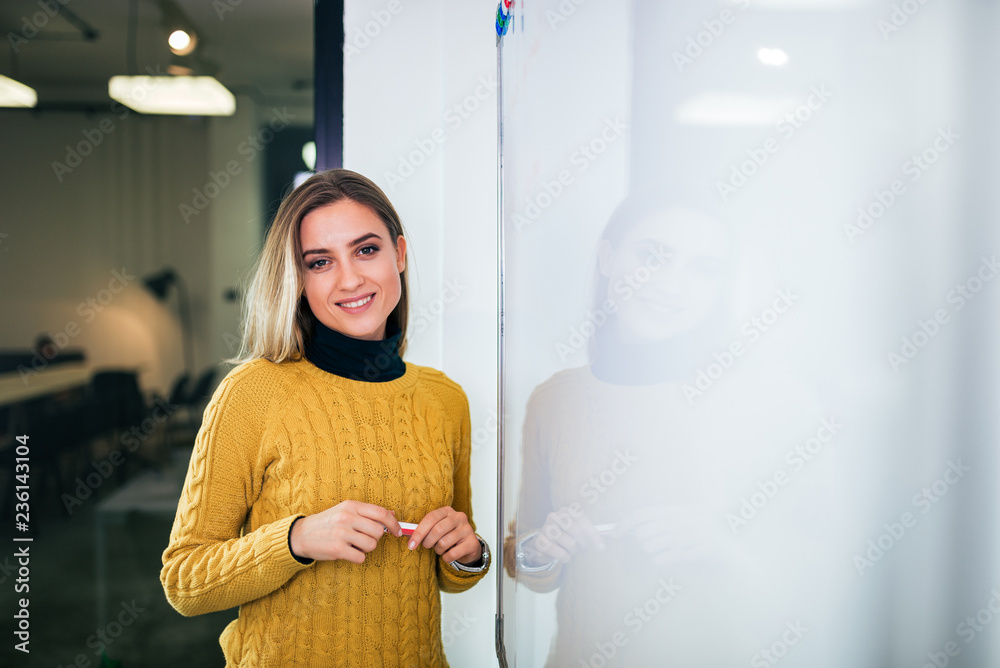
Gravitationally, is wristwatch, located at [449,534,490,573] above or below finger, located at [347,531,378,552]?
below

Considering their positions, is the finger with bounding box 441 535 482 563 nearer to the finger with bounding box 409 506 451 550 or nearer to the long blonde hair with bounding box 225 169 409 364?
the finger with bounding box 409 506 451 550

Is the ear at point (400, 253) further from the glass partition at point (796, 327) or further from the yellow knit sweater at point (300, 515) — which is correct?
the glass partition at point (796, 327)

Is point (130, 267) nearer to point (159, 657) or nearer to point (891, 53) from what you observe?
point (159, 657)

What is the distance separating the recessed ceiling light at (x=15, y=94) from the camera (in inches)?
A: 50.6

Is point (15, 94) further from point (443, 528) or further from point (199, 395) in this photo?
point (443, 528)

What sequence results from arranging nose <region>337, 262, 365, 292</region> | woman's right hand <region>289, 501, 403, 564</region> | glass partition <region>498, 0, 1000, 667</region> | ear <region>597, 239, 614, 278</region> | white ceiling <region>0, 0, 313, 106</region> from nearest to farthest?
glass partition <region>498, 0, 1000, 667</region> < ear <region>597, 239, 614, 278</region> < woman's right hand <region>289, 501, 403, 564</region> < nose <region>337, 262, 365, 292</region> < white ceiling <region>0, 0, 313, 106</region>

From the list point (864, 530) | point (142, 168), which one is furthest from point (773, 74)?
point (142, 168)

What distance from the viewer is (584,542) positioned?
56 centimetres

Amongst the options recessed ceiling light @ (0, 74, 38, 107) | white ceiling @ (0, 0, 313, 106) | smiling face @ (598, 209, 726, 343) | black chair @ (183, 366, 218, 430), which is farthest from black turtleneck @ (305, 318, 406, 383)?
recessed ceiling light @ (0, 74, 38, 107)

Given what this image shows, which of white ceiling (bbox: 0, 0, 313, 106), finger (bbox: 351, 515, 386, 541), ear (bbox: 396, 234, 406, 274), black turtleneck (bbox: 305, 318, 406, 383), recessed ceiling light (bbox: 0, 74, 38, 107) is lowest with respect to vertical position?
finger (bbox: 351, 515, 386, 541)

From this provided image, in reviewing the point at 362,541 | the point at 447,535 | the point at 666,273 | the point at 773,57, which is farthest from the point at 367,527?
the point at 773,57

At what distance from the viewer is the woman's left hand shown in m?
0.77

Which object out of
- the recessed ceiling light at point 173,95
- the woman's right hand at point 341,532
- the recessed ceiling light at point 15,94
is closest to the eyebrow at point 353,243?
the woman's right hand at point 341,532

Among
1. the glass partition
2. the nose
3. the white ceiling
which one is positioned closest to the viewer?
the glass partition
